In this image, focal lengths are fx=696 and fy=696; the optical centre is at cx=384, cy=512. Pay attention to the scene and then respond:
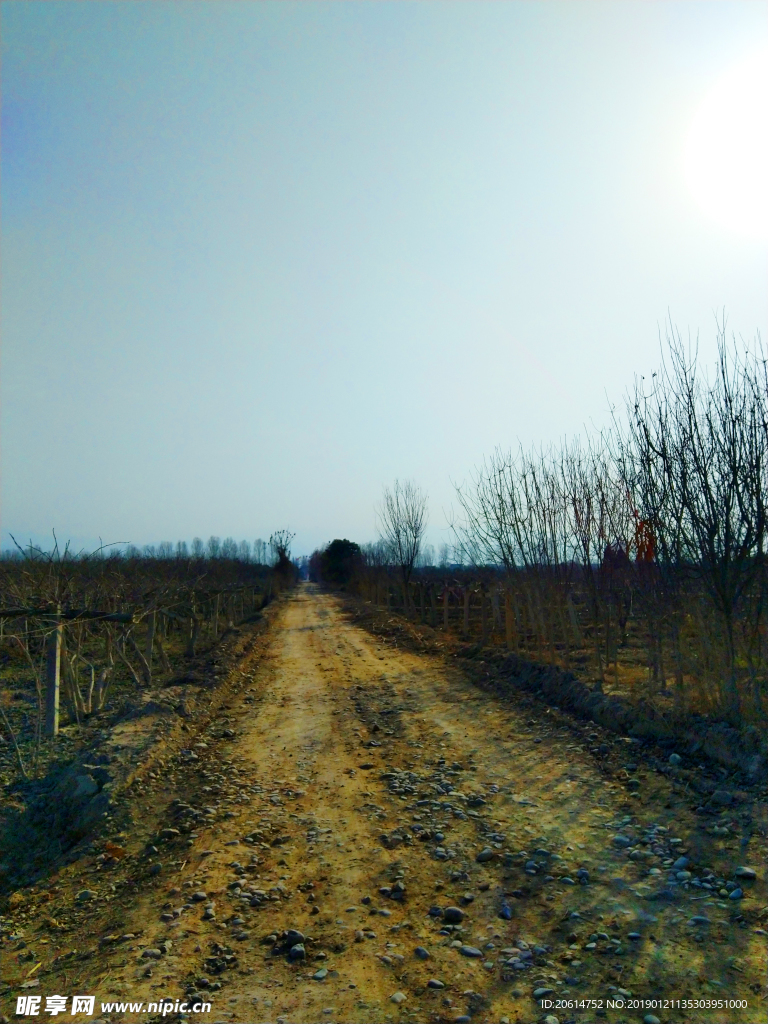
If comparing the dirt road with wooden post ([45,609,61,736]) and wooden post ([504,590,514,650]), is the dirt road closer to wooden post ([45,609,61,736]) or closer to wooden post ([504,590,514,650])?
wooden post ([45,609,61,736])

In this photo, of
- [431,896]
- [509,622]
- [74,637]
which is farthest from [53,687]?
[509,622]

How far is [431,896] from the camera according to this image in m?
4.91

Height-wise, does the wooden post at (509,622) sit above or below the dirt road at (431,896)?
above

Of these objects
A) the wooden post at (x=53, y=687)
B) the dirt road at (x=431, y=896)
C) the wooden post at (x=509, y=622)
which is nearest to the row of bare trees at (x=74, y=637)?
the wooden post at (x=53, y=687)

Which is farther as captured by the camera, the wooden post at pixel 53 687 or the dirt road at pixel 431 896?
the wooden post at pixel 53 687

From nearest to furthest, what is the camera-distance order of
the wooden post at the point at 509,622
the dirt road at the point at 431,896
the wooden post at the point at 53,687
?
the dirt road at the point at 431,896, the wooden post at the point at 53,687, the wooden post at the point at 509,622

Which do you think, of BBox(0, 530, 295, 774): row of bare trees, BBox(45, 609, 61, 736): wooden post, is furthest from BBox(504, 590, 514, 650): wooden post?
BBox(45, 609, 61, 736): wooden post

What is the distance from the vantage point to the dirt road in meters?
3.77

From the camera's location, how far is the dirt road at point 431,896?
12.4 feet

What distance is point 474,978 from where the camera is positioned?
12.8 ft

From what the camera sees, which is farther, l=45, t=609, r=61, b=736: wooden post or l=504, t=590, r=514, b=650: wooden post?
l=504, t=590, r=514, b=650: wooden post

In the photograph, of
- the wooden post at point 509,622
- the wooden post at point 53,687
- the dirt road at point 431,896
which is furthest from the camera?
the wooden post at point 509,622

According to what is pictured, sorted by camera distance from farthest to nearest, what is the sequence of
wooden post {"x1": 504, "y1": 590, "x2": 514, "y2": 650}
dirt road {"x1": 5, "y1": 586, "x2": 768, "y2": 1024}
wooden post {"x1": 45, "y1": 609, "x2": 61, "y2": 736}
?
wooden post {"x1": 504, "y1": 590, "x2": 514, "y2": 650} → wooden post {"x1": 45, "y1": 609, "x2": 61, "y2": 736} → dirt road {"x1": 5, "y1": 586, "x2": 768, "y2": 1024}

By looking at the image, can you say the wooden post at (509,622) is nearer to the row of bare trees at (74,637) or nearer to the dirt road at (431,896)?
the dirt road at (431,896)
